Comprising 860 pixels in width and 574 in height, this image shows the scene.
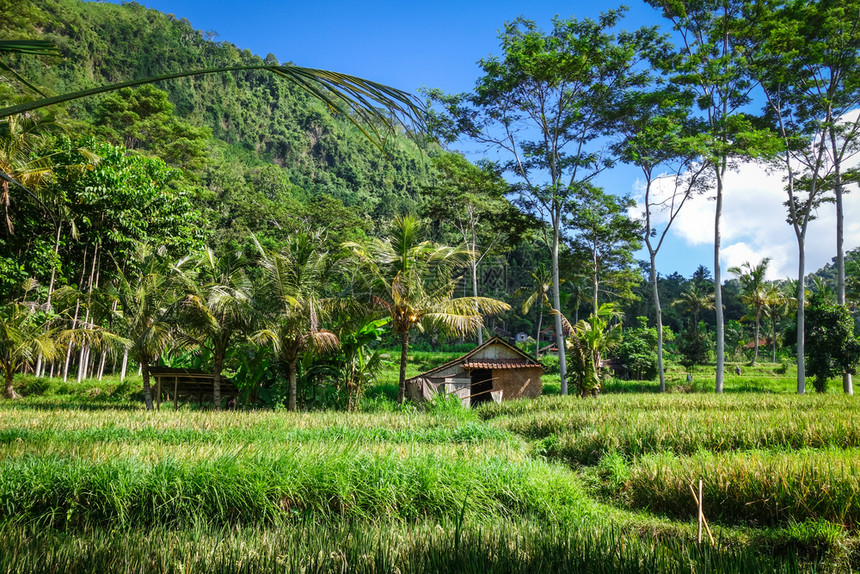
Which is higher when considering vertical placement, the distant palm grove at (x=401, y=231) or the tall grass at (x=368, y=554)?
the distant palm grove at (x=401, y=231)

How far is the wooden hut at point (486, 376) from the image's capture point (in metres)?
20.8

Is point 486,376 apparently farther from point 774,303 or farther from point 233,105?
point 233,105

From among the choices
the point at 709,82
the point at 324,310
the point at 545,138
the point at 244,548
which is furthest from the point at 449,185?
the point at 244,548

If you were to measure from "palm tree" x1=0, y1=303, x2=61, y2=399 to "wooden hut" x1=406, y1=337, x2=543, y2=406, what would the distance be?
43.9ft

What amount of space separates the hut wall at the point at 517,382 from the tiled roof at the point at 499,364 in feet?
1.03

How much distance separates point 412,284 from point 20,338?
45.3ft

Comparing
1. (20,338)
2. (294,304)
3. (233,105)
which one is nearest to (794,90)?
(294,304)

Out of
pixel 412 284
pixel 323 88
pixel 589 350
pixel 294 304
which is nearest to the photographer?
pixel 323 88

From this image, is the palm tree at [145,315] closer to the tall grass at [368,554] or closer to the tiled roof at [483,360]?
the tiled roof at [483,360]

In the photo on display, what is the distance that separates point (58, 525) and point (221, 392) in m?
13.2

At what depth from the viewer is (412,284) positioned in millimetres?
17156

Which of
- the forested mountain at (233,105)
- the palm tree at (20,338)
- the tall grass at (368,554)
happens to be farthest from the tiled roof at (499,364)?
the forested mountain at (233,105)

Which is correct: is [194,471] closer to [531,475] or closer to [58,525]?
[58,525]

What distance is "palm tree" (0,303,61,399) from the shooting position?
1711cm
